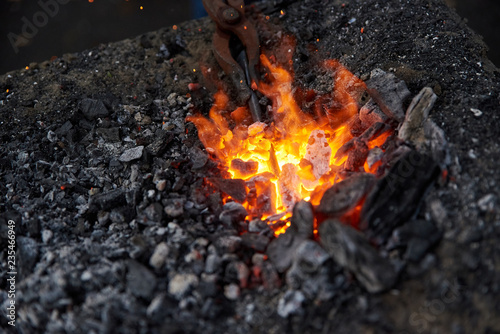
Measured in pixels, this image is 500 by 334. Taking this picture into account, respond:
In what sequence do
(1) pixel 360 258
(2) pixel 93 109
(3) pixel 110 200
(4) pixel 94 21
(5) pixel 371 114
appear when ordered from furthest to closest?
1. (4) pixel 94 21
2. (2) pixel 93 109
3. (5) pixel 371 114
4. (3) pixel 110 200
5. (1) pixel 360 258

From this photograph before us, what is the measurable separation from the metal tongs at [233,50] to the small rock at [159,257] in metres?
→ 1.44

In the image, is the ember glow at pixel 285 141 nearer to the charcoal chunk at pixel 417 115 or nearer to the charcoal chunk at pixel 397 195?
the charcoal chunk at pixel 417 115

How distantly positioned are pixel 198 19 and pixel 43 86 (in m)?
1.76

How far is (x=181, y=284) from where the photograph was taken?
2402 mm

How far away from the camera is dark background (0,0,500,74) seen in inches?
184

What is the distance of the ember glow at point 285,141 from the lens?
3.07 m

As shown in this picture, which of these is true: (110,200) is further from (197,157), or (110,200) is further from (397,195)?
(397,195)

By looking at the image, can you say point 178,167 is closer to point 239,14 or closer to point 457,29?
point 239,14

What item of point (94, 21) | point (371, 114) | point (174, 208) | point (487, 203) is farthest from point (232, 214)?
point (94, 21)

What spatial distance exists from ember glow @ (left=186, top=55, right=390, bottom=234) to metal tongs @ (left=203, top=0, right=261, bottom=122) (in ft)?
0.38

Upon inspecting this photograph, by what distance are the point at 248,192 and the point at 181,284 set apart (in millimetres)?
915

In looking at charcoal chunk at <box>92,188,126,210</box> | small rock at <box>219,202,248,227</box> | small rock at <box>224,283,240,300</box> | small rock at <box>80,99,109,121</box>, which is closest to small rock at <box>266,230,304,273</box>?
small rock at <box>224,283,240,300</box>

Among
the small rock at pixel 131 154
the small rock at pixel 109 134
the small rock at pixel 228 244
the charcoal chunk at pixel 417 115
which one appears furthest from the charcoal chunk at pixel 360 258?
the small rock at pixel 109 134

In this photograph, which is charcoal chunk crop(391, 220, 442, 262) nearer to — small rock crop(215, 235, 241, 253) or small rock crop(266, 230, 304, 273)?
small rock crop(266, 230, 304, 273)
